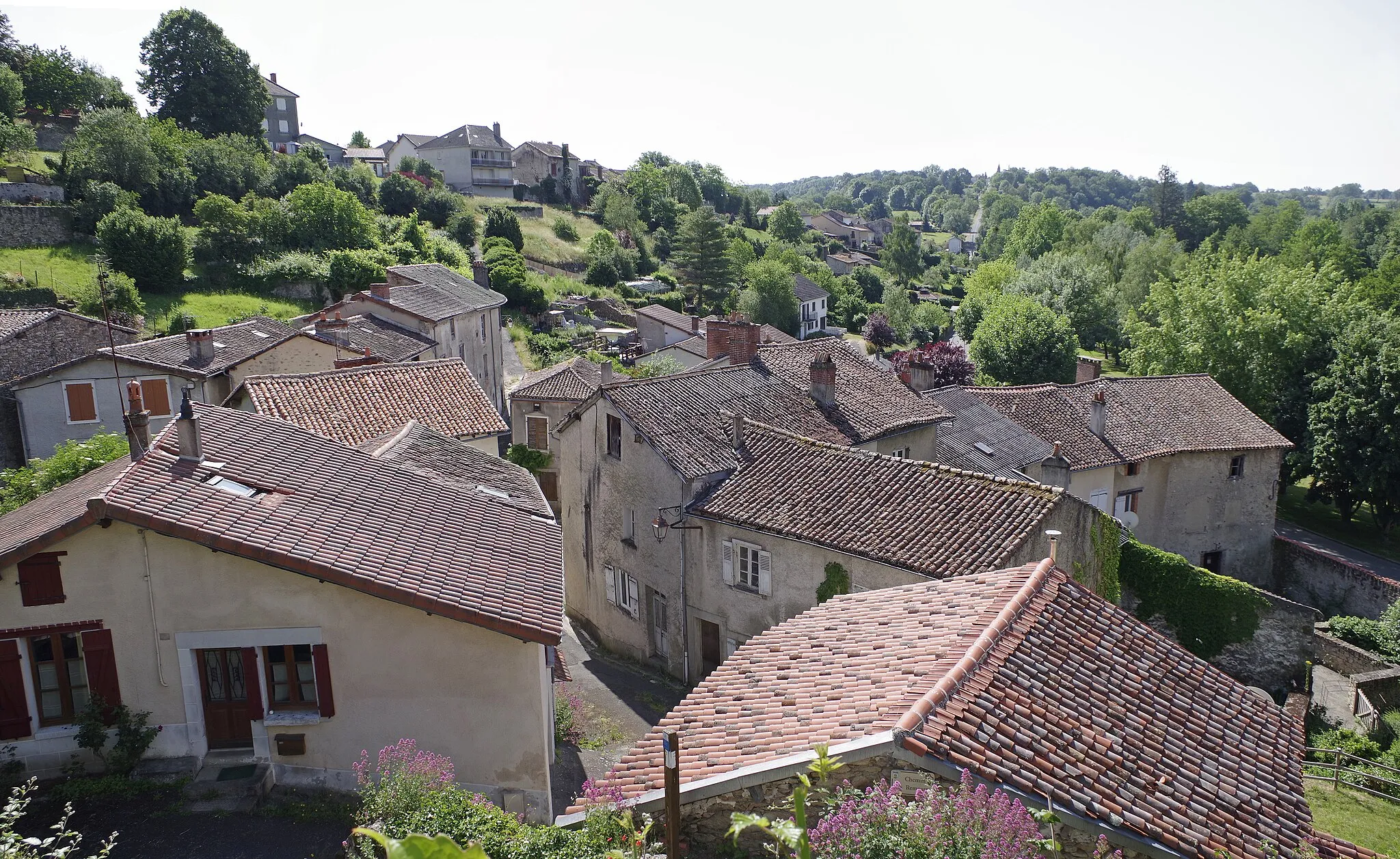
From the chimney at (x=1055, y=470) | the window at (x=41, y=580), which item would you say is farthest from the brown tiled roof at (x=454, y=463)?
the chimney at (x=1055, y=470)

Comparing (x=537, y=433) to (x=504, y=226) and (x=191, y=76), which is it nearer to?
(x=504, y=226)

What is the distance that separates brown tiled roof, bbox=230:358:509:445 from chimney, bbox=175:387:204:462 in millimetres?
8551

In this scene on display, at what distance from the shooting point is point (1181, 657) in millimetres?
11820

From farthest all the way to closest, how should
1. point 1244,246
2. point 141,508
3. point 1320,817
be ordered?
point 1244,246 → point 1320,817 → point 141,508

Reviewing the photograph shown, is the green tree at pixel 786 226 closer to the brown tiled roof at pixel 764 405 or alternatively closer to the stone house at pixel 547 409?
the stone house at pixel 547 409

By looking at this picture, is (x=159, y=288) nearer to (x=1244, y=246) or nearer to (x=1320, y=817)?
(x=1320, y=817)

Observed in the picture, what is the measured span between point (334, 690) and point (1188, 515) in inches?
1356

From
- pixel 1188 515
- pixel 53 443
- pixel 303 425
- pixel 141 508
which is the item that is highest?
pixel 141 508

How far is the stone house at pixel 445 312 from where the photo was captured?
39844 mm

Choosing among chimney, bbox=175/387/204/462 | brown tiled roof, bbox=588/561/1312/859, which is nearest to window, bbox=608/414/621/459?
brown tiled roof, bbox=588/561/1312/859

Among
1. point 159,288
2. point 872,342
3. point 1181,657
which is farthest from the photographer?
point 872,342

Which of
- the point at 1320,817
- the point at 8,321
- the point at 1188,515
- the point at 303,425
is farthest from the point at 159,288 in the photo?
the point at 1320,817

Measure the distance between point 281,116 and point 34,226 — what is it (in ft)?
174

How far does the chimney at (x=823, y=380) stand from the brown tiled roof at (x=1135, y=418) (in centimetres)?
1059
